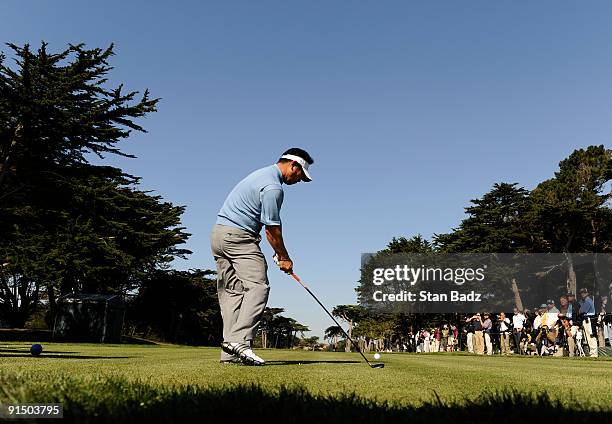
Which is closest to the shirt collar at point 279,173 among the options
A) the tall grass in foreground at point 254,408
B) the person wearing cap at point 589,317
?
the tall grass in foreground at point 254,408

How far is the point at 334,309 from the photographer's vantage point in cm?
11688

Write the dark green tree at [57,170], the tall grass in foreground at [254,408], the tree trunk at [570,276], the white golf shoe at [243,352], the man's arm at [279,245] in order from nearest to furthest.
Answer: the tall grass in foreground at [254,408] < the white golf shoe at [243,352] < the man's arm at [279,245] < the dark green tree at [57,170] < the tree trunk at [570,276]

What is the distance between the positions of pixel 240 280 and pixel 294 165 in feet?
4.75

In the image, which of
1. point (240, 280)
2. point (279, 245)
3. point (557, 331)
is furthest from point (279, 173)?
point (557, 331)

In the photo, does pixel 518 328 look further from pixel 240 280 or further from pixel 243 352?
pixel 243 352

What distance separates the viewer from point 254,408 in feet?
7.27

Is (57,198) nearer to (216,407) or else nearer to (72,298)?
(72,298)

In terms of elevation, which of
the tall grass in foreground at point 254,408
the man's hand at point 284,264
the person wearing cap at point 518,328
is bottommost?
the tall grass in foreground at point 254,408

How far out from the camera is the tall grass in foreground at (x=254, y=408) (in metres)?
2.09

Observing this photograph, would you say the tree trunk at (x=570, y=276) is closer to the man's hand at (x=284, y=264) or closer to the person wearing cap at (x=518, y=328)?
the person wearing cap at (x=518, y=328)

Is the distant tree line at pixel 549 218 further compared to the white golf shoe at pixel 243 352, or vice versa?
the distant tree line at pixel 549 218

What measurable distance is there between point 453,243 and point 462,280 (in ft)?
13.0

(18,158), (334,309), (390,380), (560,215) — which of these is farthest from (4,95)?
(334,309)

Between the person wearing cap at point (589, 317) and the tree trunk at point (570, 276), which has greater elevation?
the tree trunk at point (570, 276)
